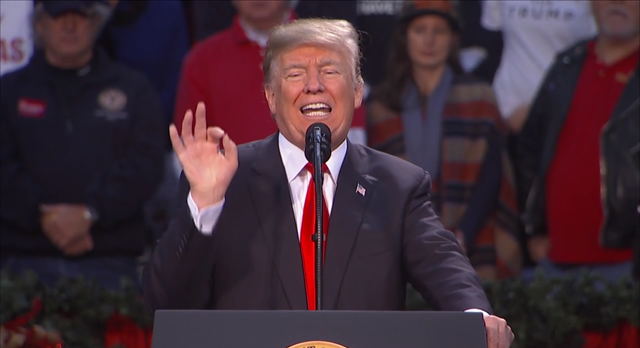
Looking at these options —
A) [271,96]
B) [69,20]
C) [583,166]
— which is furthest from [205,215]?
[583,166]

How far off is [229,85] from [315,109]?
259cm

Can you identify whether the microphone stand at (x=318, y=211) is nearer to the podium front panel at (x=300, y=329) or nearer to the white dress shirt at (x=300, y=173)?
the podium front panel at (x=300, y=329)

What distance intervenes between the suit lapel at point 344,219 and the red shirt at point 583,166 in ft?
9.61

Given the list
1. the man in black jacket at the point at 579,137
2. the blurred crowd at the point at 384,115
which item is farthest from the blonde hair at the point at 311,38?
the man in black jacket at the point at 579,137

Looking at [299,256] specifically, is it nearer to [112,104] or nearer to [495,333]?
[495,333]

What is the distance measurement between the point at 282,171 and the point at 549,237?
314cm

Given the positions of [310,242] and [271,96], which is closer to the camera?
[310,242]

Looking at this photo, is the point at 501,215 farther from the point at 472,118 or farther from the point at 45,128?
the point at 45,128

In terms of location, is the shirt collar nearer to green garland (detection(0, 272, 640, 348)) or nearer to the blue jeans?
green garland (detection(0, 272, 640, 348))

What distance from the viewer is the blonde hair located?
312 cm

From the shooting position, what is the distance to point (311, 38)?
3.11m

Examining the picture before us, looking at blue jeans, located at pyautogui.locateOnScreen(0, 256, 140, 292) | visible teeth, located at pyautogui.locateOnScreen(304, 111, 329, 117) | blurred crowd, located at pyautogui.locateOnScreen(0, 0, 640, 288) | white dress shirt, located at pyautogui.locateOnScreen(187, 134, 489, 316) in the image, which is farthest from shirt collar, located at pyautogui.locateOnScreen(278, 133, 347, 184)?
blue jeans, located at pyautogui.locateOnScreen(0, 256, 140, 292)

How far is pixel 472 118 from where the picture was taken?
5887 mm

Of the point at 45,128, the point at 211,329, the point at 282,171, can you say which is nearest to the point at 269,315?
the point at 211,329
